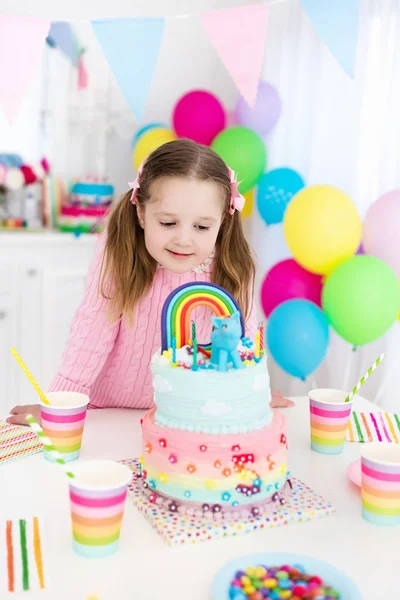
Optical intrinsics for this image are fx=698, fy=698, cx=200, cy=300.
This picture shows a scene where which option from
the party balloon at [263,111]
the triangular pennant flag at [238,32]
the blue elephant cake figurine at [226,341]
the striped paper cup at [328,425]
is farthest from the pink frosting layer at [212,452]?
the party balloon at [263,111]

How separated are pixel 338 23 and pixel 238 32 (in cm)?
28

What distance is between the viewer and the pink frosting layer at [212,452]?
97cm

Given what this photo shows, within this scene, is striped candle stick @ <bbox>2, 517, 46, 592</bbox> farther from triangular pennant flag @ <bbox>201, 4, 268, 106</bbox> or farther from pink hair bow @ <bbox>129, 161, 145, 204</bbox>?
triangular pennant flag @ <bbox>201, 4, 268, 106</bbox>

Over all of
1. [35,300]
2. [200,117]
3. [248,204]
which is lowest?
[35,300]

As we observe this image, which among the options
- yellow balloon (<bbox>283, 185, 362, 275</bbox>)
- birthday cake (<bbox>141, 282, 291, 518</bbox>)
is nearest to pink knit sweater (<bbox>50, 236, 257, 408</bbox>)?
birthday cake (<bbox>141, 282, 291, 518</bbox>)

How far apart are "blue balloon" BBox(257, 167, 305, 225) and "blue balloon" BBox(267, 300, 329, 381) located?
0.54m

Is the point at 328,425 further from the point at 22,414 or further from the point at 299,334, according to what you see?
the point at 299,334

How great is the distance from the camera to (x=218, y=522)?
0.95m

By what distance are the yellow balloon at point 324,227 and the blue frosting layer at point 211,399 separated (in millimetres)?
1337

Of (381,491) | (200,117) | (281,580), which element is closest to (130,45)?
(200,117)

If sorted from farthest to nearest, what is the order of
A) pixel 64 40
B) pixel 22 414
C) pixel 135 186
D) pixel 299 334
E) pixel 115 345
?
pixel 64 40 → pixel 299 334 → pixel 115 345 → pixel 135 186 → pixel 22 414

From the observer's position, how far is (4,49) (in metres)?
1.89

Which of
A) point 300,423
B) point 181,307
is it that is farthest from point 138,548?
point 300,423

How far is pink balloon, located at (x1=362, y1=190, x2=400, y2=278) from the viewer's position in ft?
7.31
